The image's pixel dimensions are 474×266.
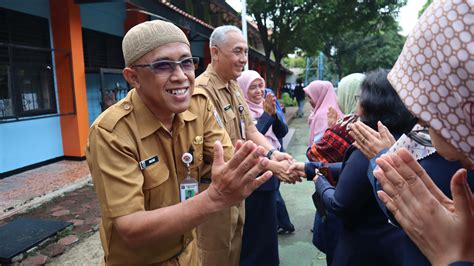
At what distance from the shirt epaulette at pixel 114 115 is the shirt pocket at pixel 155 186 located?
24 cm

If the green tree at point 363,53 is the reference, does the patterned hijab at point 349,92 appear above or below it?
below

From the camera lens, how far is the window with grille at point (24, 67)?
5.38 m

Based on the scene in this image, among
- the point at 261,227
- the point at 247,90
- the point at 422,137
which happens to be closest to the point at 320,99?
the point at 247,90

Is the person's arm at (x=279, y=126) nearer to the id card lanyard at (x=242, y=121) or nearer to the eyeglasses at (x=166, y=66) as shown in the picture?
the id card lanyard at (x=242, y=121)

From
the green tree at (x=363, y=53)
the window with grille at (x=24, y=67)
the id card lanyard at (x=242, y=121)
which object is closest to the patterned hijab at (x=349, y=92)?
the id card lanyard at (x=242, y=121)

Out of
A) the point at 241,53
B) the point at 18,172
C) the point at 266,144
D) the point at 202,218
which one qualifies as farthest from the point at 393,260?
the point at 18,172

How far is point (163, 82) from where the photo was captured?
154 cm

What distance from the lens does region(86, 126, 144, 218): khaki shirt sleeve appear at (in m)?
1.35

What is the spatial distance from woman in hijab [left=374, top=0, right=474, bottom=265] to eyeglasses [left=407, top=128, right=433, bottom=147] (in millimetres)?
300

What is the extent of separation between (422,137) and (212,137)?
41.2 inches

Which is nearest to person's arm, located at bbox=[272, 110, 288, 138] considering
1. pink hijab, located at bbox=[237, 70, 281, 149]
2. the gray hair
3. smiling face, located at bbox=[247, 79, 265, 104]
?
pink hijab, located at bbox=[237, 70, 281, 149]

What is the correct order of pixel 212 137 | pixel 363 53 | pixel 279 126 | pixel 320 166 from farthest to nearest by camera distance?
pixel 363 53 → pixel 279 126 → pixel 320 166 → pixel 212 137

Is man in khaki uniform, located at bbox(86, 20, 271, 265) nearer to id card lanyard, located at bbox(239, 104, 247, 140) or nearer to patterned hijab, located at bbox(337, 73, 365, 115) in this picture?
id card lanyard, located at bbox(239, 104, 247, 140)

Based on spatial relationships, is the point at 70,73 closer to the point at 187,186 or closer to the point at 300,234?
the point at 300,234
